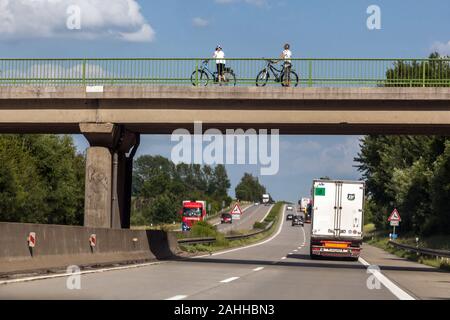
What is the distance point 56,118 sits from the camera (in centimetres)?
2917

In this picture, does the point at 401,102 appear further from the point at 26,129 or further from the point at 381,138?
the point at 381,138

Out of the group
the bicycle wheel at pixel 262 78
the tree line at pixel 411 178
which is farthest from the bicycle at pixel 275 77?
the tree line at pixel 411 178

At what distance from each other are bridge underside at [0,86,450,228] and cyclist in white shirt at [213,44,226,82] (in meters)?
1.51

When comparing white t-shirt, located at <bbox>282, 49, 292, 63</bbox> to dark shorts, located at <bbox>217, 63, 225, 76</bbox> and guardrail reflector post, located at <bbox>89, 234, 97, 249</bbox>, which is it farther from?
guardrail reflector post, located at <bbox>89, 234, 97, 249</bbox>

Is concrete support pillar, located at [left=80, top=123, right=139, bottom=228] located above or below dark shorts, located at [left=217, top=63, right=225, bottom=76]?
below

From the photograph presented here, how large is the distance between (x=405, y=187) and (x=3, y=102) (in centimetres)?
4421

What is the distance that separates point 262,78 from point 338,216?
8.99m

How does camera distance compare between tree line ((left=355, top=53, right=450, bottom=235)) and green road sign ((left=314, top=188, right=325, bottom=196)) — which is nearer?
green road sign ((left=314, top=188, right=325, bottom=196))

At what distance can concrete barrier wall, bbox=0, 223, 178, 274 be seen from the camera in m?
16.3

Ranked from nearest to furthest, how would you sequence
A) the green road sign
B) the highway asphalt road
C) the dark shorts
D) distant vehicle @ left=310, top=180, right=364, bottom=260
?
the highway asphalt road
the dark shorts
distant vehicle @ left=310, top=180, right=364, bottom=260
the green road sign

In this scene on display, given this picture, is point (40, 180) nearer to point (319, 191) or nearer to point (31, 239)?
point (319, 191)

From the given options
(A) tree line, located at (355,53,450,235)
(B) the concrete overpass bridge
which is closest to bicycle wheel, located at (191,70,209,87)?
(B) the concrete overpass bridge

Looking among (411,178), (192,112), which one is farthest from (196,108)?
(411,178)
